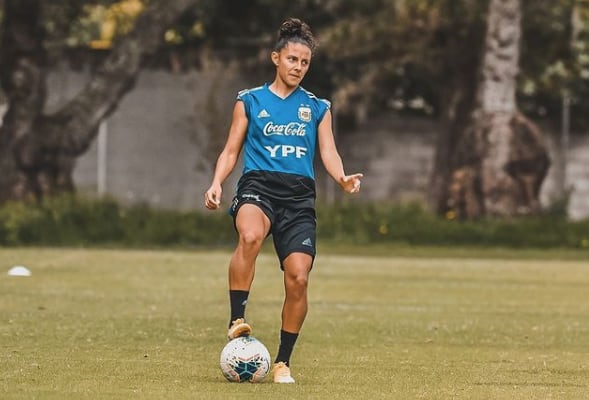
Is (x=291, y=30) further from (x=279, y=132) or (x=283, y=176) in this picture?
(x=283, y=176)

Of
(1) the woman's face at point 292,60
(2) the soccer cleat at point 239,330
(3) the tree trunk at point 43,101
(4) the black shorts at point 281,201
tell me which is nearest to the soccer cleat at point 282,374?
(2) the soccer cleat at point 239,330

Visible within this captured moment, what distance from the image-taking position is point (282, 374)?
1052 centimetres

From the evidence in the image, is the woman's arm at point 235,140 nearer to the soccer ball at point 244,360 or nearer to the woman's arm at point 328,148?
the woman's arm at point 328,148

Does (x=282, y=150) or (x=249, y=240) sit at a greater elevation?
(x=282, y=150)

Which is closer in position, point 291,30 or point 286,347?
point 286,347

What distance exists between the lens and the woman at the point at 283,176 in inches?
421

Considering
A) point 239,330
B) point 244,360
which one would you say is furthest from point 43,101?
point 244,360

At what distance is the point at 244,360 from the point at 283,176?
4.14ft

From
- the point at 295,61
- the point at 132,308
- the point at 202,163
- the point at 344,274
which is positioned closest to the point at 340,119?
the point at 202,163

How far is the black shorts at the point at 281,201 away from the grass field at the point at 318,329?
0.91 meters

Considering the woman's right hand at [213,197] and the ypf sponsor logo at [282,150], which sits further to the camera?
the ypf sponsor logo at [282,150]

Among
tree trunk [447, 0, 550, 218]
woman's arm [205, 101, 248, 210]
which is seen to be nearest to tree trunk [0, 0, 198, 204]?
tree trunk [447, 0, 550, 218]

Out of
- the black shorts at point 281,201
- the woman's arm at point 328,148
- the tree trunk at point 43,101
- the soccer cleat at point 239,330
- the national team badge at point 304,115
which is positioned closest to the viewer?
the soccer cleat at point 239,330

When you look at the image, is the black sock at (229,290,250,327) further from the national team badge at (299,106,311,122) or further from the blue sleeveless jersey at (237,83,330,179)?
the national team badge at (299,106,311,122)
